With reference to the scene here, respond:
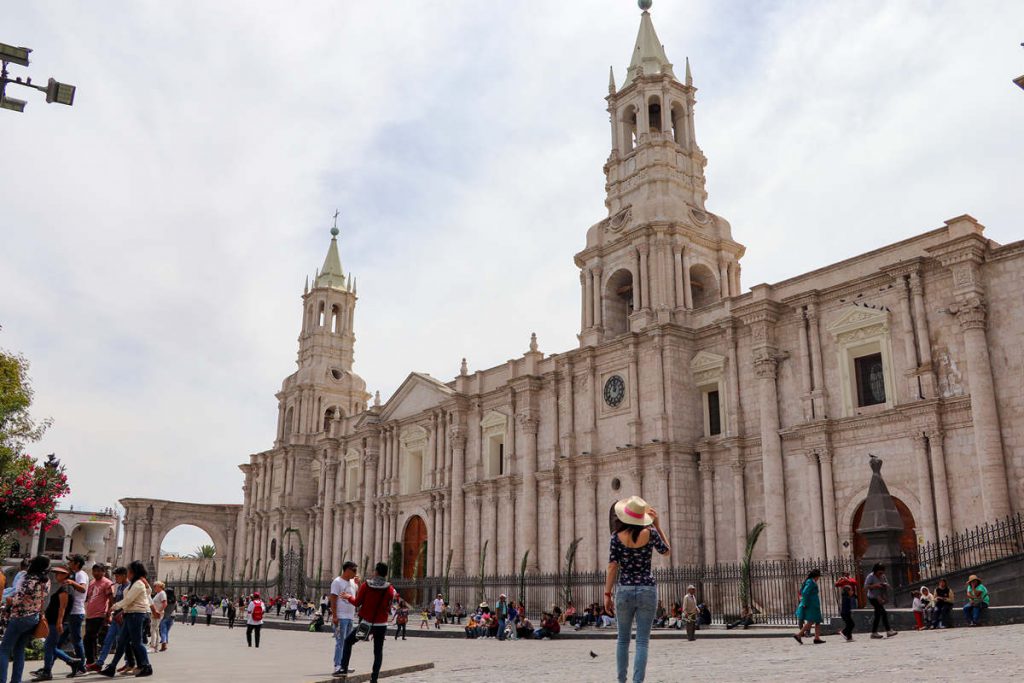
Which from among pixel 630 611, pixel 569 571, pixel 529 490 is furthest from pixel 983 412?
pixel 630 611

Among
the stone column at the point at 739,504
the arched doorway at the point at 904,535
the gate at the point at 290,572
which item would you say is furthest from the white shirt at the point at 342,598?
the gate at the point at 290,572

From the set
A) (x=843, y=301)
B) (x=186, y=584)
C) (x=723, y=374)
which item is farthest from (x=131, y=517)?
(x=843, y=301)

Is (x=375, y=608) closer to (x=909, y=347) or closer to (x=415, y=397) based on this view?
(x=909, y=347)

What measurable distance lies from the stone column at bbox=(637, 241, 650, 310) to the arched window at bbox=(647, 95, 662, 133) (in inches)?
212

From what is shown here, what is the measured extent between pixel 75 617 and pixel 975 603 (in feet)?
45.8

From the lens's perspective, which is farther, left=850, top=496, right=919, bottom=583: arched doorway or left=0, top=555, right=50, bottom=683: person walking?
left=850, top=496, right=919, bottom=583: arched doorway

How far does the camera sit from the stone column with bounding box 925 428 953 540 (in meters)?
21.5

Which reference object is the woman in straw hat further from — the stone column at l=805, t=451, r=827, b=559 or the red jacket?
the stone column at l=805, t=451, r=827, b=559

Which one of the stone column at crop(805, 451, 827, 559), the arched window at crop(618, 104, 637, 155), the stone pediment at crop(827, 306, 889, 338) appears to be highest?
the arched window at crop(618, 104, 637, 155)

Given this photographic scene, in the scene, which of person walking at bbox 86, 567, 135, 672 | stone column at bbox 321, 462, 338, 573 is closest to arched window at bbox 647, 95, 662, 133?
stone column at bbox 321, 462, 338, 573

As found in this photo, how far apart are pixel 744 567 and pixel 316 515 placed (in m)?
30.0

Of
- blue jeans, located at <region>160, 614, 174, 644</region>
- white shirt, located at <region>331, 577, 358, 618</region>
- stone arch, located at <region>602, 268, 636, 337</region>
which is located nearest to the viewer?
white shirt, located at <region>331, 577, 358, 618</region>

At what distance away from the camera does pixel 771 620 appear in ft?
74.7

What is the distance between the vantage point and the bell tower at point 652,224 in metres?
31.3
